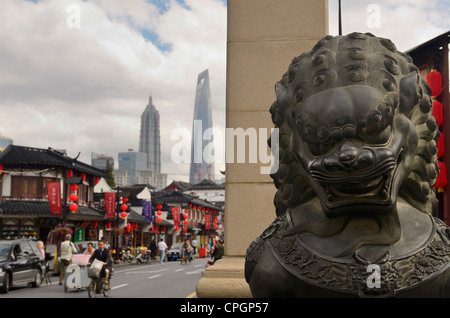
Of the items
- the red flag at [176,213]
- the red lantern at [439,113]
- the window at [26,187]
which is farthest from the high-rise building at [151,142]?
the red lantern at [439,113]

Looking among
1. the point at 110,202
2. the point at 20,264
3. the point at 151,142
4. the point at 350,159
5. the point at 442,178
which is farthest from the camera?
the point at 151,142

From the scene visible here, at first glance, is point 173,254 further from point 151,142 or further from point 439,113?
point 151,142

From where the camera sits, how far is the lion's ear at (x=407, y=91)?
1982mm

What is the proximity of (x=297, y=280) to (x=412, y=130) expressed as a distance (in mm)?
732

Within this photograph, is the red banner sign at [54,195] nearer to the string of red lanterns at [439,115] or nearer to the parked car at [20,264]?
the parked car at [20,264]

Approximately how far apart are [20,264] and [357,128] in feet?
48.9

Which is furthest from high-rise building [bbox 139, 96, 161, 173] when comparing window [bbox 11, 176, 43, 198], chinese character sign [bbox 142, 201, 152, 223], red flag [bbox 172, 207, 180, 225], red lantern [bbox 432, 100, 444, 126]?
red lantern [bbox 432, 100, 444, 126]

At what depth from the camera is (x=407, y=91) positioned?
1.99 metres

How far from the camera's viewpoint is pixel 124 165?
68812mm

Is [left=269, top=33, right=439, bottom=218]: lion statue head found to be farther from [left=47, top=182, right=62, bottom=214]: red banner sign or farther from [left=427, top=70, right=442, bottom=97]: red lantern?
[left=47, top=182, right=62, bottom=214]: red banner sign

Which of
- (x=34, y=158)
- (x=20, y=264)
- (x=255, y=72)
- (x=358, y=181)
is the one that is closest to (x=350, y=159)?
(x=358, y=181)

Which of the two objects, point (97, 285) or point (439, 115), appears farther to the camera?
point (97, 285)

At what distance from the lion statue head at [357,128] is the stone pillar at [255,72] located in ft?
9.24
